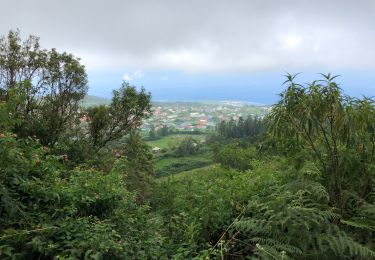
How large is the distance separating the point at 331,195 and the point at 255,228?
1.13 metres

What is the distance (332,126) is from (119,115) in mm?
14684

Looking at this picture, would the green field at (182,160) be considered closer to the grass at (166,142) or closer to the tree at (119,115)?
the grass at (166,142)

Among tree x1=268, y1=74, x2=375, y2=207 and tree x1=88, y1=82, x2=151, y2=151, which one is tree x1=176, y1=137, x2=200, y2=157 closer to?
tree x1=88, y1=82, x2=151, y2=151

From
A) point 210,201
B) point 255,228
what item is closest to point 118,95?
point 210,201

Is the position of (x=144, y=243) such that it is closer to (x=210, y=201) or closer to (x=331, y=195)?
(x=210, y=201)

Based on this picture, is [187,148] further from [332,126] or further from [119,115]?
[332,126]

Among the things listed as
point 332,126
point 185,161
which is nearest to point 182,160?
point 185,161

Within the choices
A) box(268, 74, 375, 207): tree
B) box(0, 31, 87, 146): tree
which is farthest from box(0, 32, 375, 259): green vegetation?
box(0, 31, 87, 146): tree

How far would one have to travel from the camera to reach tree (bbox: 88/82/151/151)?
674 inches

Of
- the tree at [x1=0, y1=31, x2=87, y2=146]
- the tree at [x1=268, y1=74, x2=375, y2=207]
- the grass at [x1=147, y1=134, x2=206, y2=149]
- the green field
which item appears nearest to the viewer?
the tree at [x1=268, y1=74, x2=375, y2=207]

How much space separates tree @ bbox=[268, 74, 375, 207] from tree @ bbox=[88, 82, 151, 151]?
13916 mm

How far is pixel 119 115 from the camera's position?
1747 cm

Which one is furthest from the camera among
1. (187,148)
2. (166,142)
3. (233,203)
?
(166,142)

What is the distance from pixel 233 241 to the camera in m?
3.49
